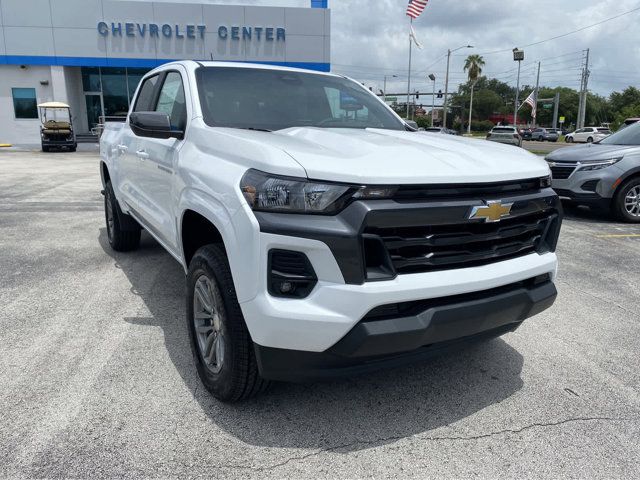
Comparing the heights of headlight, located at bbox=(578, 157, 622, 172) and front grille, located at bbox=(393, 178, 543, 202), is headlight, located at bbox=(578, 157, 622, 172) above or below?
below

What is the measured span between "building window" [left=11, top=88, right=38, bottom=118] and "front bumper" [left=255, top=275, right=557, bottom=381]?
3170 cm

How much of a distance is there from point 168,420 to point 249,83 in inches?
90.0

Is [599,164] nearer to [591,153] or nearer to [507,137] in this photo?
[591,153]

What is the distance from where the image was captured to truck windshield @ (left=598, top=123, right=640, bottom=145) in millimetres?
8391

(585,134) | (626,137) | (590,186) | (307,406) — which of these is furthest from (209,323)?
(585,134)

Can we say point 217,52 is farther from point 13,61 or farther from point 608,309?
point 608,309

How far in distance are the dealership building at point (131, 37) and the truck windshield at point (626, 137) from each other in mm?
21350

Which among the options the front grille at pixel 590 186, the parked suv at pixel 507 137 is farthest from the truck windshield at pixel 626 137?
the parked suv at pixel 507 137

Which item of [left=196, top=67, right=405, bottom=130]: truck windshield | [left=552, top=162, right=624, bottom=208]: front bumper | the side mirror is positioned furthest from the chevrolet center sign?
the side mirror

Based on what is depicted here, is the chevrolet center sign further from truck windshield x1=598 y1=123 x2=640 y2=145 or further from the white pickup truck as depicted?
the white pickup truck

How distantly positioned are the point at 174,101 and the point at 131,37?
2694 cm

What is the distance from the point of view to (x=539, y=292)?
107 inches

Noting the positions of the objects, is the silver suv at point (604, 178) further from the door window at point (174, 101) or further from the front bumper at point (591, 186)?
the door window at point (174, 101)

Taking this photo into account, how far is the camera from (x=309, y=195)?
219cm
